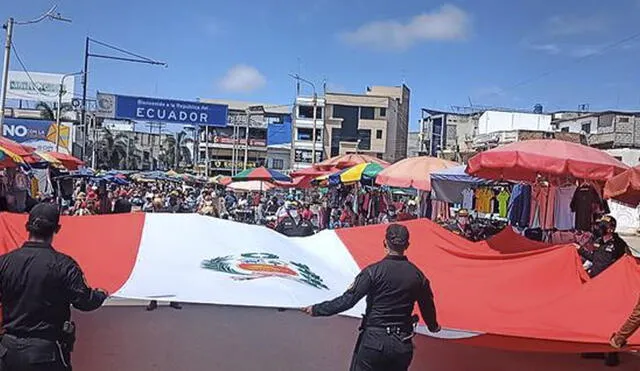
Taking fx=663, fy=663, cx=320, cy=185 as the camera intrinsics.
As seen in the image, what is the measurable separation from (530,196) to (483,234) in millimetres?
1523

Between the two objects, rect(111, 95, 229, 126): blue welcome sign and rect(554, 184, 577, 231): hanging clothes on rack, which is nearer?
rect(554, 184, 577, 231): hanging clothes on rack

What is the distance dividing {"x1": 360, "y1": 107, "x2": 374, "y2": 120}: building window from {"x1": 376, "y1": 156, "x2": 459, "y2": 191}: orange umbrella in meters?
54.1

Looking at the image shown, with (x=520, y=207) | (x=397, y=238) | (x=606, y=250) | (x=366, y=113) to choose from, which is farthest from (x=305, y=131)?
(x=397, y=238)

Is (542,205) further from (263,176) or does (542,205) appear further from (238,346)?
(263,176)

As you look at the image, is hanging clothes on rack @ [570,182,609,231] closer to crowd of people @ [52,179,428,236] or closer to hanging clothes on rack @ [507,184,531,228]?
hanging clothes on rack @ [507,184,531,228]

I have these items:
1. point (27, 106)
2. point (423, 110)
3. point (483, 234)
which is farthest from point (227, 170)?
Answer: point (483, 234)

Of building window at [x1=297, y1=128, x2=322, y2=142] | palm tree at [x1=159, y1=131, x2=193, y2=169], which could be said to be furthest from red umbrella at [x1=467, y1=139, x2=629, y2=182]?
palm tree at [x1=159, y1=131, x2=193, y2=169]

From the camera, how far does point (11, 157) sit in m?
9.77

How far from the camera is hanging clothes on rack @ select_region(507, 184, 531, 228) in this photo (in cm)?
1080

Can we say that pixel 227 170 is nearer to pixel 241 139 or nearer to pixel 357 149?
→ pixel 241 139

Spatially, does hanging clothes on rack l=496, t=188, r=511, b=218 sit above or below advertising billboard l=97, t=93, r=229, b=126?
below

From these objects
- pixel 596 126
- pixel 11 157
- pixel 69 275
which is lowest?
pixel 69 275

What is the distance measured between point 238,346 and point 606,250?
4.13m

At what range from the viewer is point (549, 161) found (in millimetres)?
7773
